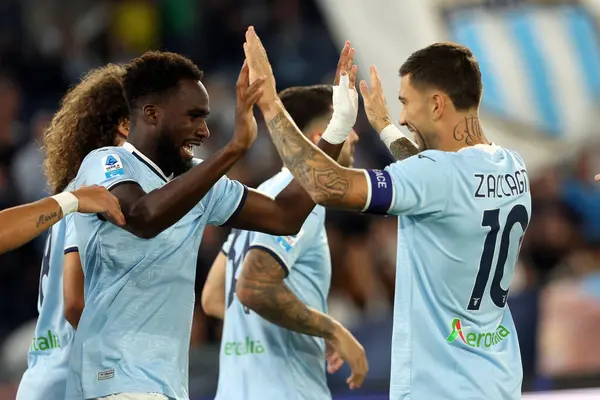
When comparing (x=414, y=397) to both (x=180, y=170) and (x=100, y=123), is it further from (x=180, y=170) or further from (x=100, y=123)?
(x=100, y=123)

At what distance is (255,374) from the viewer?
16.7ft

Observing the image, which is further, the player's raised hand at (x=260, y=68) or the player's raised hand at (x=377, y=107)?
the player's raised hand at (x=377, y=107)

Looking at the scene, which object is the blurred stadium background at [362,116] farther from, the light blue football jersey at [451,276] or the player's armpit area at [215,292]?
the light blue football jersey at [451,276]

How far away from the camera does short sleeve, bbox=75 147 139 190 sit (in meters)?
3.92

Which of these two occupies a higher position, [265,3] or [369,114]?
[265,3]

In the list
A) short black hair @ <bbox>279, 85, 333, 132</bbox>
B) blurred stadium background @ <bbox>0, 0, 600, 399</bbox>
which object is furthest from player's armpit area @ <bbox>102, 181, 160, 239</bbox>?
blurred stadium background @ <bbox>0, 0, 600, 399</bbox>

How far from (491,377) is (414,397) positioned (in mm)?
282

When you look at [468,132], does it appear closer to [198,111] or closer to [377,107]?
[377,107]

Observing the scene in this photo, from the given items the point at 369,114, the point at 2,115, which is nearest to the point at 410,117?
the point at 369,114

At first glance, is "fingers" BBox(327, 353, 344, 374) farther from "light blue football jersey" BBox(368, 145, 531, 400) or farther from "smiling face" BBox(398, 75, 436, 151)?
"smiling face" BBox(398, 75, 436, 151)

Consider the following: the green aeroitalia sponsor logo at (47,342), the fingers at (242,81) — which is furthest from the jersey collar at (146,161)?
the green aeroitalia sponsor logo at (47,342)

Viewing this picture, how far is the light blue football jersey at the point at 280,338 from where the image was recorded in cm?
505

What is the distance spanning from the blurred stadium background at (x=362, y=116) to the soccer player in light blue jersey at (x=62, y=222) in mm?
3520

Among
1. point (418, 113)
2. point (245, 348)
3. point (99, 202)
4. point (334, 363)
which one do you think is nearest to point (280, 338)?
point (245, 348)
